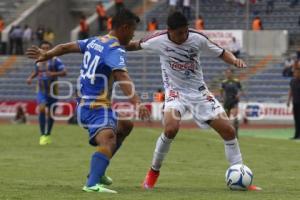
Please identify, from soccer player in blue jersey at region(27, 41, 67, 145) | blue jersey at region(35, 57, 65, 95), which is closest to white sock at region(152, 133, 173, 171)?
soccer player in blue jersey at region(27, 41, 67, 145)

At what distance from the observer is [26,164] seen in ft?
48.4

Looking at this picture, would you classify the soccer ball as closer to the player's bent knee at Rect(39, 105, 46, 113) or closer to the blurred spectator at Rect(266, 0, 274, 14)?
the player's bent knee at Rect(39, 105, 46, 113)

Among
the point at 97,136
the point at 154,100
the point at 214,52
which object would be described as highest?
the point at 214,52

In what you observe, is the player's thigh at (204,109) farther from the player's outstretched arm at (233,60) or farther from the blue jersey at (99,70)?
the blue jersey at (99,70)

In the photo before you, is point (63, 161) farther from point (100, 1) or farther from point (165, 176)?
point (100, 1)

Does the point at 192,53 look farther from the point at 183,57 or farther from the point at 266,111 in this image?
the point at 266,111

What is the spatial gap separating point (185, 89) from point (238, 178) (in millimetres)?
1360

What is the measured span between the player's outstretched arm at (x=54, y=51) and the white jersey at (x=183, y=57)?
106 cm

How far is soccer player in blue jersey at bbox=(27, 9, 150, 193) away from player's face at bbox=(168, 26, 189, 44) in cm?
69

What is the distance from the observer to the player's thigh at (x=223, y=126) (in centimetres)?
1118

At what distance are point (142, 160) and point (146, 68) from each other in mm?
21052

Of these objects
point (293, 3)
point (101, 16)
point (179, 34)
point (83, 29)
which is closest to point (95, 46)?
point (179, 34)

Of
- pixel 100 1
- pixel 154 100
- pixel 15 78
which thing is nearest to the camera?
pixel 154 100

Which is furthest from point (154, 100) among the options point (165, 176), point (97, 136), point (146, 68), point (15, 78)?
point (97, 136)
